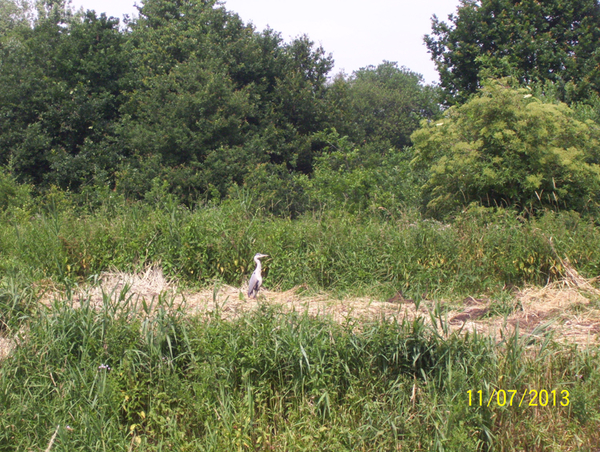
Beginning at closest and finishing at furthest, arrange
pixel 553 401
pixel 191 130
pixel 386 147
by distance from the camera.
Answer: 1. pixel 553 401
2. pixel 191 130
3. pixel 386 147

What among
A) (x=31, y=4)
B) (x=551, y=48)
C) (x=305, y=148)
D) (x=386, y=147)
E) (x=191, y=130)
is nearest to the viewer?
(x=191, y=130)

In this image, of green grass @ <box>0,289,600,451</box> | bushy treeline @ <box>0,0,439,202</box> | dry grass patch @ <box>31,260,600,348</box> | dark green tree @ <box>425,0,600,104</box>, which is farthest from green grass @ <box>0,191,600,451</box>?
dark green tree @ <box>425,0,600,104</box>

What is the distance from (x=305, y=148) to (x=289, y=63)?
10.7ft

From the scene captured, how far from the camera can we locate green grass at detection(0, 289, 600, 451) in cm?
383

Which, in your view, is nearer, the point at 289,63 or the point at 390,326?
the point at 390,326

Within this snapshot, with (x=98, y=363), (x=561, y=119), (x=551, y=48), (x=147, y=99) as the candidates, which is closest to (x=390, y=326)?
(x=98, y=363)

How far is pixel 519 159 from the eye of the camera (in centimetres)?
784

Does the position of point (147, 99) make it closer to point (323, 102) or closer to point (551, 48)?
point (323, 102)

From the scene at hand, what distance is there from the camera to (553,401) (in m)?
3.97

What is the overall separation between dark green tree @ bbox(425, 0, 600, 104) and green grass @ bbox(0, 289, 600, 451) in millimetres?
13068
